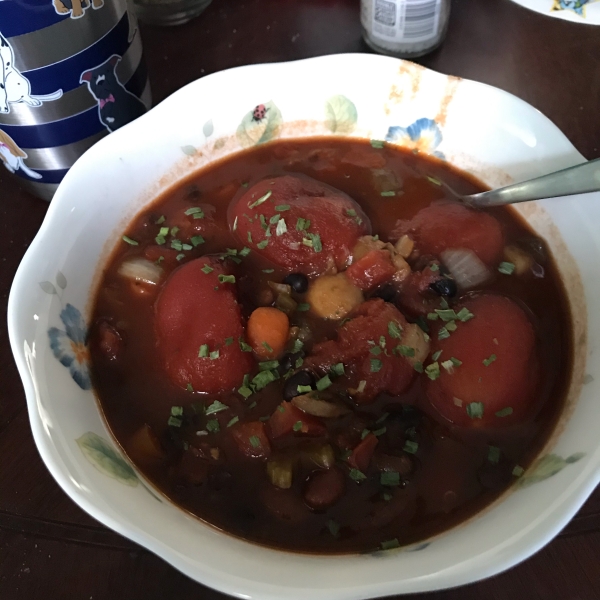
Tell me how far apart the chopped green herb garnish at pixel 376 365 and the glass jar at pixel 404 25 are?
3.60ft

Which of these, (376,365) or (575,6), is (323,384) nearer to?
(376,365)

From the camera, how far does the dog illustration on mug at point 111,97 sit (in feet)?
4.60

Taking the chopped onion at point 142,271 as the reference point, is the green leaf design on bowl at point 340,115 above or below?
above

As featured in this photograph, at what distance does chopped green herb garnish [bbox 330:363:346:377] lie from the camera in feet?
4.39

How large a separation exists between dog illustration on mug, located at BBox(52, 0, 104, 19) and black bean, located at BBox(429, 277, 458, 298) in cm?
103

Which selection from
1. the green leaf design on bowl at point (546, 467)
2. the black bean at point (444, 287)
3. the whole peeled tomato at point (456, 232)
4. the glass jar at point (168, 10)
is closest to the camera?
the green leaf design on bowl at point (546, 467)

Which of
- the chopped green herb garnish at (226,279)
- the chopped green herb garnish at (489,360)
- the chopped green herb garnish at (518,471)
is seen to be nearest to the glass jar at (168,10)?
the chopped green herb garnish at (226,279)

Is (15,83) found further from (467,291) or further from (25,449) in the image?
(467,291)

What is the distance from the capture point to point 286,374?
1351 millimetres

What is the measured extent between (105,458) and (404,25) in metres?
1.50

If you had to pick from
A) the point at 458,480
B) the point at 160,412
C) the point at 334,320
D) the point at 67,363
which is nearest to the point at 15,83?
the point at 67,363

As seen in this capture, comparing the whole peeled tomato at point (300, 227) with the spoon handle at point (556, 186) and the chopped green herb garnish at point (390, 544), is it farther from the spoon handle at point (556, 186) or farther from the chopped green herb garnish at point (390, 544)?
the chopped green herb garnish at point (390, 544)

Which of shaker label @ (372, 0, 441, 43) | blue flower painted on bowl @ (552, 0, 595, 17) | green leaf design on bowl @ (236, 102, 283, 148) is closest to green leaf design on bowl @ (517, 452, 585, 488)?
green leaf design on bowl @ (236, 102, 283, 148)

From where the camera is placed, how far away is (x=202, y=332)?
1354 mm
